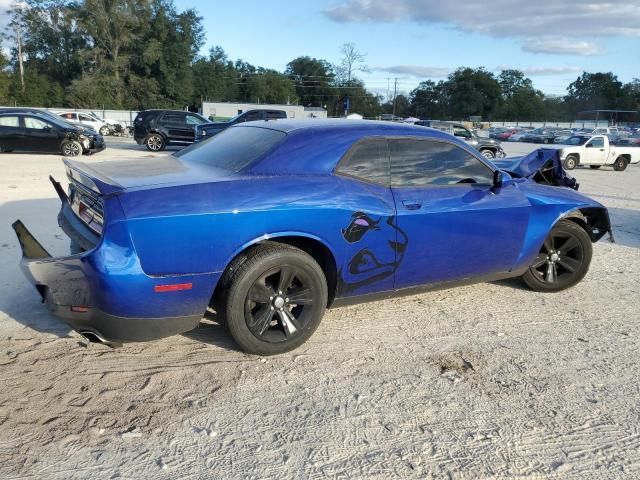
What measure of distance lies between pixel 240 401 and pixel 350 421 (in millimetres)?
670

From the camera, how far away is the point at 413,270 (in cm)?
415

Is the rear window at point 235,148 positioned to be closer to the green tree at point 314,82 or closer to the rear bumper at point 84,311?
the rear bumper at point 84,311

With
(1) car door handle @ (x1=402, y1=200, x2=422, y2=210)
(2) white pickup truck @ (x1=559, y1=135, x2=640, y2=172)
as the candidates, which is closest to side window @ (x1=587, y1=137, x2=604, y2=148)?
(2) white pickup truck @ (x1=559, y1=135, x2=640, y2=172)

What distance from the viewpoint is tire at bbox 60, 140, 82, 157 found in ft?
55.6

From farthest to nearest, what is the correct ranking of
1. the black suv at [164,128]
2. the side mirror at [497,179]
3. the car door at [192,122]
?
the car door at [192,122], the black suv at [164,128], the side mirror at [497,179]

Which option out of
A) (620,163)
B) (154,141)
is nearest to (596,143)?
(620,163)

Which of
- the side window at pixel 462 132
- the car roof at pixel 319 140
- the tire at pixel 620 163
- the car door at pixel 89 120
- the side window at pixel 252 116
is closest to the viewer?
the car roof at pixel 319 140

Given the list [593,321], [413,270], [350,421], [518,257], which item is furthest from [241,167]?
[593,321]

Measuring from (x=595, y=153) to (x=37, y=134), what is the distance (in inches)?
808

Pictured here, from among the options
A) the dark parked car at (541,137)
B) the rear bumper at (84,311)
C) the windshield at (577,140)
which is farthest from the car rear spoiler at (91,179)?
the dark parked car at (541,137)

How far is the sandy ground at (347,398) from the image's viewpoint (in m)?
2.64

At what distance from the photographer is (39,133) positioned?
16.9 metres

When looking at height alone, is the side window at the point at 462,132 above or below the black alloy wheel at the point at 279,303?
above

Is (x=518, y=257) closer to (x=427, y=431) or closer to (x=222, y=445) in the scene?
(x=427, y=431)
